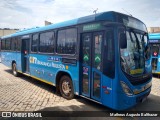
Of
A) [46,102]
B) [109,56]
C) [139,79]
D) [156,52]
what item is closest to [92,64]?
[109,56]

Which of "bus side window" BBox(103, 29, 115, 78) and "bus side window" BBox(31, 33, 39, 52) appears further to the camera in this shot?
"bus side window" BBox(31, 33, 39, 52)

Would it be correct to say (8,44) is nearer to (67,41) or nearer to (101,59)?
(67,41)

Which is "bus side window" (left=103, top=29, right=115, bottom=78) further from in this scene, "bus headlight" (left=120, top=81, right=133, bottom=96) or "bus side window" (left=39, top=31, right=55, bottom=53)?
"bus side window" (left=39, top=31, right=55, bottom=53)

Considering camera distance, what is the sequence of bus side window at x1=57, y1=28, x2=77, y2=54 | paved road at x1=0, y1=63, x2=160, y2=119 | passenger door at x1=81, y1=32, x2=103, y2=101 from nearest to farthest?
passenger door at x1=81, y1=32, x2=103, y2=101 < paved road at x1=0, y1=63, x2=160, y2=119 < bus side window at x1=57, y1=28, x2=77, y2=54

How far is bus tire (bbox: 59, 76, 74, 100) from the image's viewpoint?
6.41 m


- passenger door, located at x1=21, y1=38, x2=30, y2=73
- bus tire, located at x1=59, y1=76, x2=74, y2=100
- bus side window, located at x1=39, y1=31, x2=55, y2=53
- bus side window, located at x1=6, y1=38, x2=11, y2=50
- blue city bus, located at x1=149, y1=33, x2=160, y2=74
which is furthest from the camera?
bus side window, located at x1=6, y1=38, x2=11, y2=50

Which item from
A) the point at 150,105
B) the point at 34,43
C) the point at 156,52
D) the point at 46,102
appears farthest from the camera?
the point at 156,52

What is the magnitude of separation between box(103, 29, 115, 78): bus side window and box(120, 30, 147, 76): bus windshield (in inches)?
10.7

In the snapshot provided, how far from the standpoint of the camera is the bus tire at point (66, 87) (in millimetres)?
6410

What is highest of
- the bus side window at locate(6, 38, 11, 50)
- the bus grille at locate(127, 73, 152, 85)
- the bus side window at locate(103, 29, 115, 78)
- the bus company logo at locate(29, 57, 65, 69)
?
the bus side window at locate(6, 38, 11, 50)

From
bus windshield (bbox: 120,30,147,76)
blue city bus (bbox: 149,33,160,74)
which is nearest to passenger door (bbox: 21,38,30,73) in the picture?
bus windshield (bbox: 120,30,147,76)

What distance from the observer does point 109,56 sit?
472cm

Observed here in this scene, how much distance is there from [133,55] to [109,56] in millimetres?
826

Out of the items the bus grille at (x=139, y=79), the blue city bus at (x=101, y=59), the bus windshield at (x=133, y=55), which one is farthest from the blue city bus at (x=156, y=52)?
the bus windshield at (x=133, y=55)
